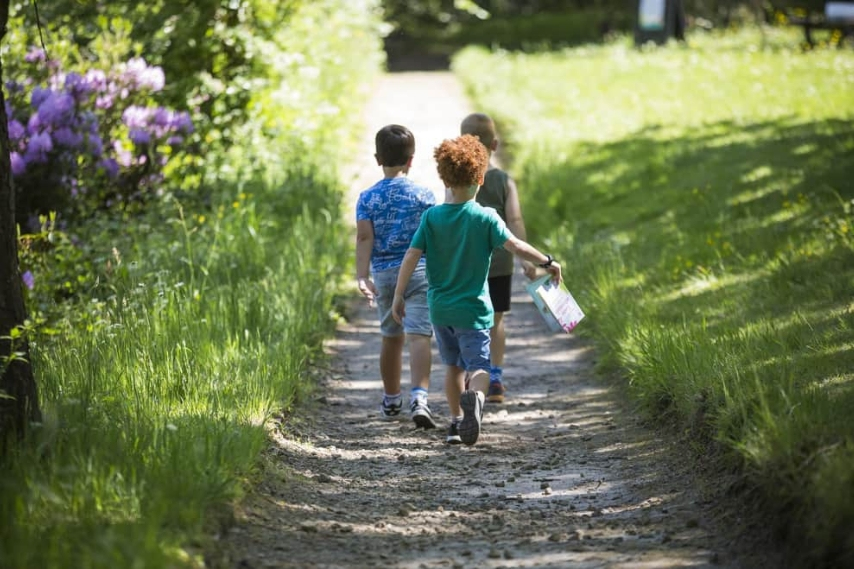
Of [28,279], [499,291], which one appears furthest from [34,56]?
[499,291]

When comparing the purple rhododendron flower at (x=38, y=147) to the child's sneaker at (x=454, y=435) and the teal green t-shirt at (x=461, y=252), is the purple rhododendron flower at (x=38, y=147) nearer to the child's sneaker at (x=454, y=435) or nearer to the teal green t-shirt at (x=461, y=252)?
the teal green t-shirt at (x=461, y=252)

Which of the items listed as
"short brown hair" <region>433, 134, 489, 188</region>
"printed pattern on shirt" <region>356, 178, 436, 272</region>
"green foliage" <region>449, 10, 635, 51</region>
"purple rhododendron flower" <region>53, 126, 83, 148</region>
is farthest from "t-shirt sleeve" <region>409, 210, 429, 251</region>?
"green foliage" <region>449, 10, 635, 51</region>

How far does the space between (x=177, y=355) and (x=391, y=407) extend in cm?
134

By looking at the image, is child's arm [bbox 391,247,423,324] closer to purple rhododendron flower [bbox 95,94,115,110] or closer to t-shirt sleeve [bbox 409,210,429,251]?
t-shirt sleeve [bbox 409,210,429,251]

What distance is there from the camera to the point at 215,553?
3.92m

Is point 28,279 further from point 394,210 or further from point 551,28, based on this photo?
point 551,28

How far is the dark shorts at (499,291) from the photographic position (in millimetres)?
6664

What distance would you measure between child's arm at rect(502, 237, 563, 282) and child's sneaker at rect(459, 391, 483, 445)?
70 cm

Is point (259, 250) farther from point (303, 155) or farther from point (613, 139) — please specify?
point (613, 139)

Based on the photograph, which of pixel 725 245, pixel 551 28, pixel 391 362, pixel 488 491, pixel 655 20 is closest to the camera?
pixel 488 491

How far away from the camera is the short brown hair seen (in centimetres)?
560

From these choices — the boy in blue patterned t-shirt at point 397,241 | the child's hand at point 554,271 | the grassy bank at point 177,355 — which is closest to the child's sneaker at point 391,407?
the boy in blue patterned t-shirt at point 397,241

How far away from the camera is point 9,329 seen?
450cm

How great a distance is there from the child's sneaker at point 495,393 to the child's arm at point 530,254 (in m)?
1.13
